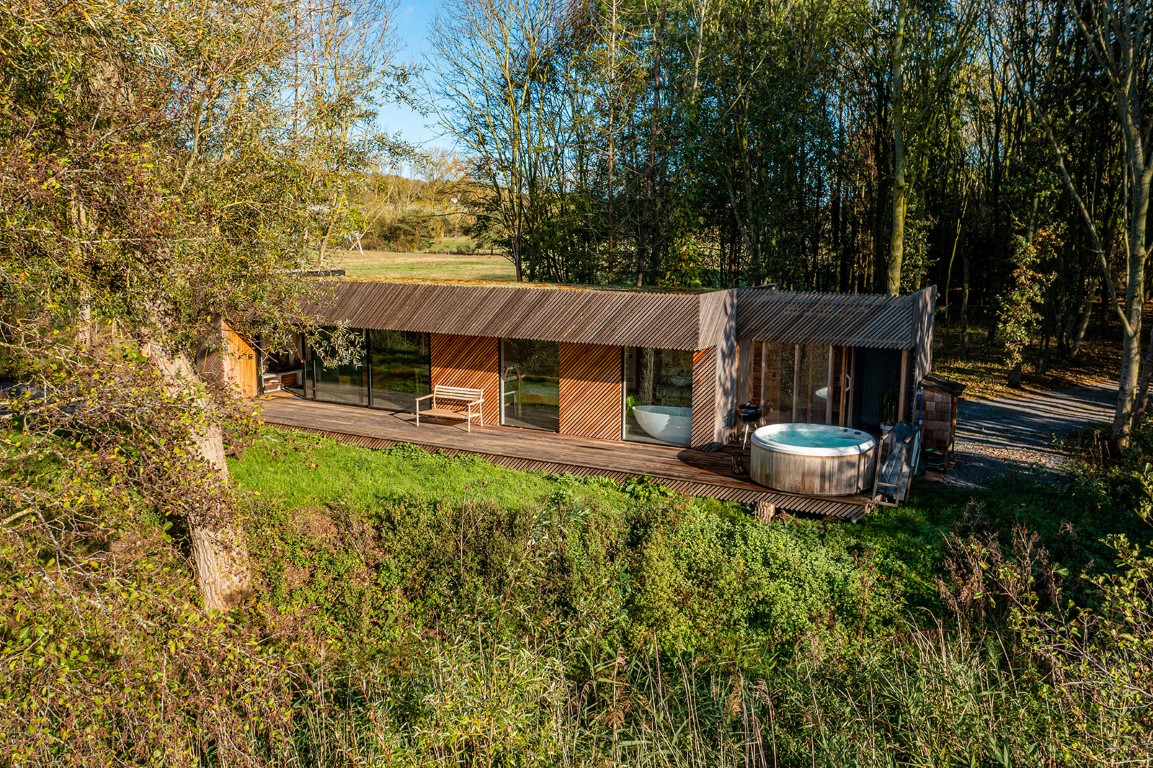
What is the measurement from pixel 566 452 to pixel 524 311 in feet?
7.95

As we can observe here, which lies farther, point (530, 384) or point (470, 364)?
Result: point (470, 364)

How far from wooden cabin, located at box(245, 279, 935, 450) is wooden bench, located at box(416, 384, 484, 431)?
0.14 meters

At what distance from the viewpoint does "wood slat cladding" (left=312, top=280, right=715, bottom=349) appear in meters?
12.8

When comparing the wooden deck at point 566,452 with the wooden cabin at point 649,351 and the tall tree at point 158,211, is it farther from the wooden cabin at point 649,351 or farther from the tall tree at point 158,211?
the tall tree at point 158,211

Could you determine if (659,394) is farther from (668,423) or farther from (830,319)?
(830,319)

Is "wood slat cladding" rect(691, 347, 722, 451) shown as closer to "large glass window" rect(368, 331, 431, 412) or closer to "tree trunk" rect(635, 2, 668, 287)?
"large glass window" rect(368, 331, 431, 412)

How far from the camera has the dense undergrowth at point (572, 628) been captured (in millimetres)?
6012

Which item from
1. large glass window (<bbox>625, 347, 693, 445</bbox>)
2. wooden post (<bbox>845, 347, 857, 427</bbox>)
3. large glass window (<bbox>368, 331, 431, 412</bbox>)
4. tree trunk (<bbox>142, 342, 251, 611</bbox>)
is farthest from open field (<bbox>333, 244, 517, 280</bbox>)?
tree trunk (<bbox>142, 342, 251, 611</bbox>)

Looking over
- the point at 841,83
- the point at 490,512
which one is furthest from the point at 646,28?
Result: the point at 490,512

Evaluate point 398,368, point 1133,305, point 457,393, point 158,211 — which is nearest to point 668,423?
point 457,393

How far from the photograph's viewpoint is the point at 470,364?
15.0m

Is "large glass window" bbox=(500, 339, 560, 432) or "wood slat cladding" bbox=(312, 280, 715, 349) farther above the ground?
"wood slat cladding" bbox=(312, 280, 715, 349)

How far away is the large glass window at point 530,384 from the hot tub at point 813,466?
403cm

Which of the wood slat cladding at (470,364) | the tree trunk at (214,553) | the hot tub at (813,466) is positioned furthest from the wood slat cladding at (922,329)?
the tree trunk at (214,553)
